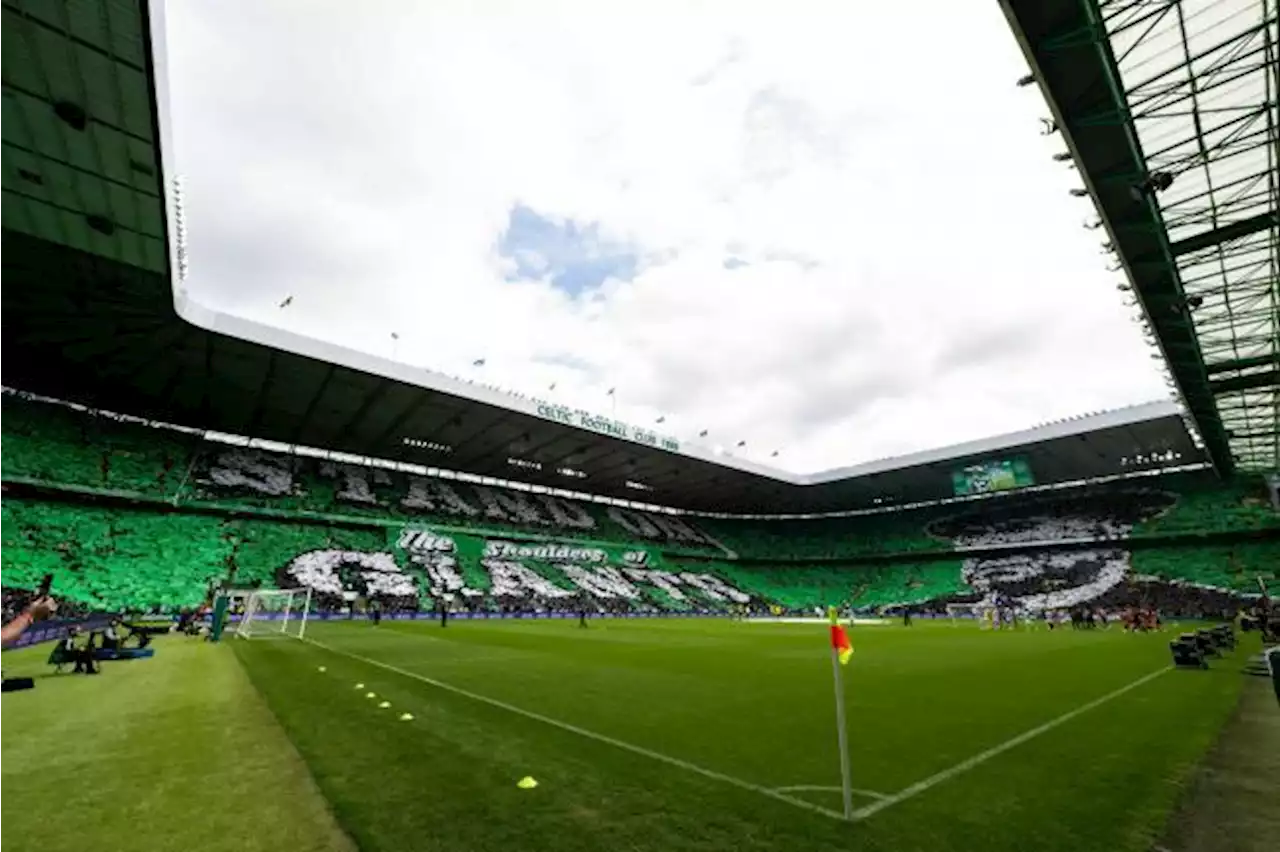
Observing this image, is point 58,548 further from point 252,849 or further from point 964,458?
point 964,458

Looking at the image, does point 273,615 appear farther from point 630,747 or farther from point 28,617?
point 28,617

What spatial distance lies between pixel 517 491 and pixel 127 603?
35934 mm

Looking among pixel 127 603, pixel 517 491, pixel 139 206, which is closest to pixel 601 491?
pixel 517 491

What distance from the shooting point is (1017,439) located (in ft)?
166

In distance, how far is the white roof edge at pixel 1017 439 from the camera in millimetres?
43734

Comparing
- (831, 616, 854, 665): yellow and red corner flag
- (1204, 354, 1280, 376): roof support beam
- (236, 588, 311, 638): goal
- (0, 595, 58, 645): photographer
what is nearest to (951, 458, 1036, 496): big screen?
(1204, 354, 1280, 376): roof support beam

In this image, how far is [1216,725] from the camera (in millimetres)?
8305

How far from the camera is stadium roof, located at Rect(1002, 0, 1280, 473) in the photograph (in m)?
10.9

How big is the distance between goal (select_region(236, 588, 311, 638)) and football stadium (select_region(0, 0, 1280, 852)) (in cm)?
60

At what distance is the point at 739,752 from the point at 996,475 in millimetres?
57520

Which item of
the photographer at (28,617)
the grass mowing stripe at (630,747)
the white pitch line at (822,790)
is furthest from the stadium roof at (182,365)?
the white pitch line at (822,790)

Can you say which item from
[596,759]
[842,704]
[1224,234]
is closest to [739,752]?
[596,759]

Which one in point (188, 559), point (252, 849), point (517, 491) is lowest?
point (252, 849)

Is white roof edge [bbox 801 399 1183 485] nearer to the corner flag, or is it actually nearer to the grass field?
the grass field
